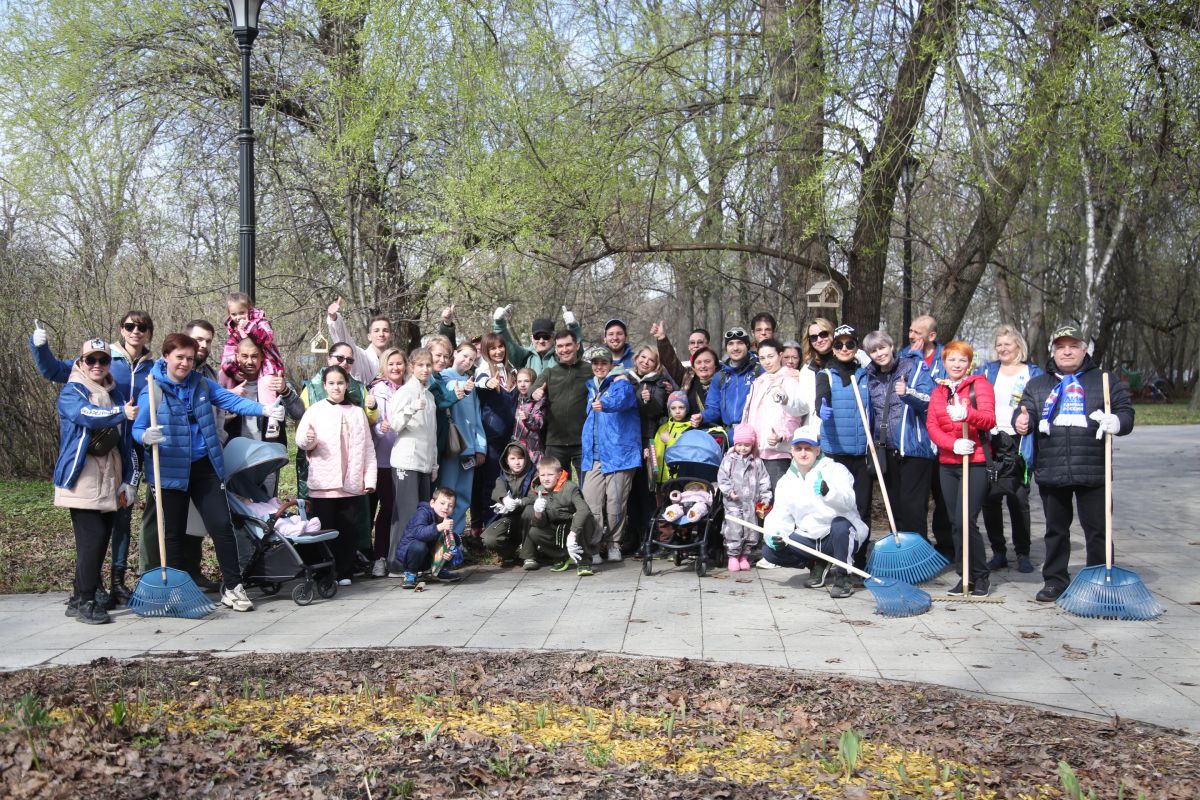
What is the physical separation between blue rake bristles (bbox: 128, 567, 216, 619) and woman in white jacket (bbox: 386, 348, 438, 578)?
1773mm

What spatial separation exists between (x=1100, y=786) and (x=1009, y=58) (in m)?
6.87

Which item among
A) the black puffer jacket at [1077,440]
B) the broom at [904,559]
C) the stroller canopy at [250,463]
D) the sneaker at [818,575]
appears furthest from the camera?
the sneaker at [818,575]

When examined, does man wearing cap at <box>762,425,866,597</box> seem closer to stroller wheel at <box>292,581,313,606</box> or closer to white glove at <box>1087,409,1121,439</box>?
white glove at <box>1087,409,1121,439</box>

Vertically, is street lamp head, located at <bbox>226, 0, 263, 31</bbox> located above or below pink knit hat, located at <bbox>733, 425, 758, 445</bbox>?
above

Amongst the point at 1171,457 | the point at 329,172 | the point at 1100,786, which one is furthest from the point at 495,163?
the point at 1171,457

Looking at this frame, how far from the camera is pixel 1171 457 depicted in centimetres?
1902

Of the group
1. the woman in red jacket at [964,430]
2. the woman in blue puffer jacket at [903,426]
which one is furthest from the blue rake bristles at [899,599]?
the woman in blue puffer jacket at [903,426]

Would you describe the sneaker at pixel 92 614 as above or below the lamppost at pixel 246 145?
below

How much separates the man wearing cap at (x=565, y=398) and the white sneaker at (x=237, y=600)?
3007 millimetres

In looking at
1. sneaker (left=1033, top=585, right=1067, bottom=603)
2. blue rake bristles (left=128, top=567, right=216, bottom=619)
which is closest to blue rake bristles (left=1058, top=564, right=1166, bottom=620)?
sneaker (left=1033, top=585, right=1067, bottom=603)

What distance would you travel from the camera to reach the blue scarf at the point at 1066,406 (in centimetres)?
739

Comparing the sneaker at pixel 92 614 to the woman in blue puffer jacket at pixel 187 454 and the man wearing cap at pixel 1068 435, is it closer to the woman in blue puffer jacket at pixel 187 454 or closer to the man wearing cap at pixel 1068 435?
the woman in blue puffer jacket at pixel 187 454

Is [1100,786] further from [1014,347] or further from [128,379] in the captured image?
[128,379]

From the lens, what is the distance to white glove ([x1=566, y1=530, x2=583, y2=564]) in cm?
875
